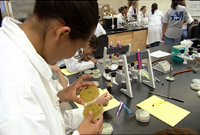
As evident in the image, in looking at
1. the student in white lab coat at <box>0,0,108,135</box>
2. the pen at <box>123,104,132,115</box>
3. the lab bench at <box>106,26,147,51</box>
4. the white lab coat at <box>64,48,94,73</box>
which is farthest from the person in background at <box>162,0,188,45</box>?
the student in white lab coat at <box>0,0,108,135</box>

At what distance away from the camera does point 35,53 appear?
500 mm

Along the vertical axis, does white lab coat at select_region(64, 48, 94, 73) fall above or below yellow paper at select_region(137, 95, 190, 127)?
above

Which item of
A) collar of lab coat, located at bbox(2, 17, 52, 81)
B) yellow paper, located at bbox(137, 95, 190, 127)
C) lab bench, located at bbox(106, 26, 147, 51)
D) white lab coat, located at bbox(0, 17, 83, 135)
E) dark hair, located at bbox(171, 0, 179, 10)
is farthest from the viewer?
lab bench, located at bbox(106, 26, 147, 51)

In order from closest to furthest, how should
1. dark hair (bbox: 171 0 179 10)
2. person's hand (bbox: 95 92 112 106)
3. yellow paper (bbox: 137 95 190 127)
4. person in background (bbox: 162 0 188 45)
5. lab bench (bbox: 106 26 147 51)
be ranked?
yellow paper (bbox: 137 95 190 127)
person's hand (bbox: 95 92 112 106)
dark hair (bbox: 171 0 179 10)
person in background (bbox: 162 0 188 45)
lab bench (bbox: 106 26 147 51)

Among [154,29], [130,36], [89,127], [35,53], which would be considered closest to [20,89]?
[35,53]

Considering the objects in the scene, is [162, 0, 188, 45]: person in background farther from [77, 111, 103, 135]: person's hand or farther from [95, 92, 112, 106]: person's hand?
[77, 111, 103, 135]: person's hand

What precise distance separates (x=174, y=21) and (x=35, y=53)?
3.10m

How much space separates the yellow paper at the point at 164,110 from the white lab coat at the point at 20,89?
23.6 inches

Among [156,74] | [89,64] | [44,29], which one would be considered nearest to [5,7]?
[44,29]

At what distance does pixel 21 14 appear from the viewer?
55 centimetres

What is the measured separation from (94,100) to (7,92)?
23.9 inches

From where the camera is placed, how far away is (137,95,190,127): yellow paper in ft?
2.73

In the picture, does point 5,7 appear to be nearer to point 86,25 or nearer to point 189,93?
point 86,25

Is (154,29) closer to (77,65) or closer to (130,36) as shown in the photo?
(130,36)
